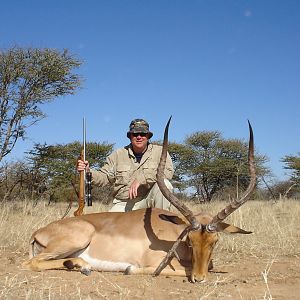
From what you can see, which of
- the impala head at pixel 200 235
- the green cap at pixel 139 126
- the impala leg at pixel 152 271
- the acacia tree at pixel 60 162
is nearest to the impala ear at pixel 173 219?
the impala head at pixel 200 235

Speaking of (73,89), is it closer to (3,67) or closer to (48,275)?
(3,67)

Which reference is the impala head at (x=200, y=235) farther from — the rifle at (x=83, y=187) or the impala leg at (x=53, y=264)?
the rifle at (x=83, y=187)

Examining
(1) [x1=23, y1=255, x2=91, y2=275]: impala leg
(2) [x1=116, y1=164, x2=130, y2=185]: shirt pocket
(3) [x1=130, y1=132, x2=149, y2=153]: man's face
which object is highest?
(3) [x1=130, y1=132, x2=149, y2=153]: man's face

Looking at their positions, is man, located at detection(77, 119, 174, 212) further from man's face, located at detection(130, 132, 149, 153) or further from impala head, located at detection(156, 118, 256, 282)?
impala head, located at detection(156, 118, 256, 282)

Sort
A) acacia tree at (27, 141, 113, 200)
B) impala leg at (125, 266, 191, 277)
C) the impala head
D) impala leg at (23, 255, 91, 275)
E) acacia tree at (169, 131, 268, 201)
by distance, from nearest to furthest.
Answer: the impala head
impala leg at (125, 266, 191, 277)
impala leg at (23, 255, 91, 275)
acacia tree at (27, 141, 113, 200)
acacia tree at (169, 131, 268, 201)

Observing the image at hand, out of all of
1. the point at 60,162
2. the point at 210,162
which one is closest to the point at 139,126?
the point at 60,162

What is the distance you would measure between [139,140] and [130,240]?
6.17 feet

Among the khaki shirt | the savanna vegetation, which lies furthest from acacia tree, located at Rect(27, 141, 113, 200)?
the khaki shirt

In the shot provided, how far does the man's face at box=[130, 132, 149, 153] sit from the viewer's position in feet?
21.0

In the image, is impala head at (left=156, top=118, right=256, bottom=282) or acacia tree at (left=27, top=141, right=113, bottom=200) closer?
impala head at (left=156, top=118, right=256, bottom=282)

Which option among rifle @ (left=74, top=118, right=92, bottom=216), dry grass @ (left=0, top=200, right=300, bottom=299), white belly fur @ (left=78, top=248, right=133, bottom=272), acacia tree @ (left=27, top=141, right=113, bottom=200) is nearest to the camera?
dry grass @ (left=0, top=200, right=300, bottom=299)

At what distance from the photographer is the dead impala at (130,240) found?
4.37 metres

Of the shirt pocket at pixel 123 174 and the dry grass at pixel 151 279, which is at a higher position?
the shirt pocket at pixel 123 174

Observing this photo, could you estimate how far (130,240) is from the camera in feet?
15.8
